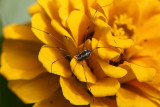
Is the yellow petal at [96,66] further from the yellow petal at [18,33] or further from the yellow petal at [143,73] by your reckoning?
the yellow petal at [18,33]

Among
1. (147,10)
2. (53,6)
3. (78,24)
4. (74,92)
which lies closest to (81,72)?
(74,92)

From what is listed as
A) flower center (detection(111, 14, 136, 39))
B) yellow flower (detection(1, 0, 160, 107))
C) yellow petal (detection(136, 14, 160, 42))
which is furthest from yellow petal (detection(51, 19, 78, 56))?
yellow petal (detection(136, 14, 160, 42))

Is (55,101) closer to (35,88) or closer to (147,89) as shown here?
(35,88)

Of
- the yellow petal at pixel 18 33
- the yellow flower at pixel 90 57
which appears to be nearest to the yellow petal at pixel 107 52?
the yellow flower at pixel 90 57

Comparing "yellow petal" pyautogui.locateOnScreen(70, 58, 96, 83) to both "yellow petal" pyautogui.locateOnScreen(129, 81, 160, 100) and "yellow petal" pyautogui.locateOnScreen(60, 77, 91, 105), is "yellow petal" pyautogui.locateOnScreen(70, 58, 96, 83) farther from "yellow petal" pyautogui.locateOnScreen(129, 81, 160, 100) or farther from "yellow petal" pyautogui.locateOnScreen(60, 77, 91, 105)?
"yellow petal" pyautogui.locateOnScreen(129, 81, 160, 100)

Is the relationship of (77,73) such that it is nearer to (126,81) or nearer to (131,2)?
(126,81)

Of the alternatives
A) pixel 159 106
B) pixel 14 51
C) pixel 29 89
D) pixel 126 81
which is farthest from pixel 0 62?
pixel 159 106
